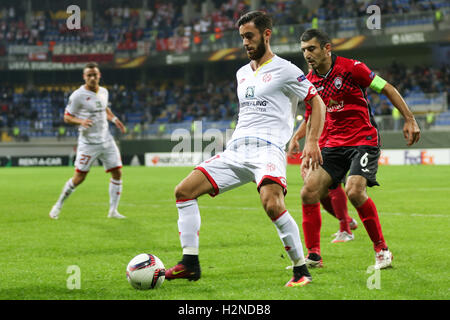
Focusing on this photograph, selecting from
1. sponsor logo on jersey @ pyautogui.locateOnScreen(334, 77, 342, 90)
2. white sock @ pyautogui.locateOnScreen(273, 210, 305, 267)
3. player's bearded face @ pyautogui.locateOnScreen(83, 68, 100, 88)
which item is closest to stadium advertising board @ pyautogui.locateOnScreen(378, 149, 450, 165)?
player's bearded face @ pyautogui.locateOnScreen(83, 68, 100, 88)

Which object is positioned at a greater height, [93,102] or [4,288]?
[93,102]

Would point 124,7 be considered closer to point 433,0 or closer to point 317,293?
point 433,0

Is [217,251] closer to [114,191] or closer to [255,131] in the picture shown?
[255,131]

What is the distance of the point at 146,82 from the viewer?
4753cm

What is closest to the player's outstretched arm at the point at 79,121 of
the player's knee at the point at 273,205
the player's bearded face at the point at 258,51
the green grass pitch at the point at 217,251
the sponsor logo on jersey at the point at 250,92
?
the green grass pitch at the point at 217,251

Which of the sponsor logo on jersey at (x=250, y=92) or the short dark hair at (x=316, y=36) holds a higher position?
the short dark hair at (x=316, y=36)

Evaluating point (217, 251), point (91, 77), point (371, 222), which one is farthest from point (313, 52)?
point (91, 77)

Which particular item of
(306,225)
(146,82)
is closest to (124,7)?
(146,82)

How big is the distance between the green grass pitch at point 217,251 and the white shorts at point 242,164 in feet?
2.69

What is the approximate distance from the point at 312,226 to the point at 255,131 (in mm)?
1344

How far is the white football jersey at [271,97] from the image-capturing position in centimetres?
→ 535

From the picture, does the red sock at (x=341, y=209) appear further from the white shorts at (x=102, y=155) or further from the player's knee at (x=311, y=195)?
the white shorts at (x=102, y=155)

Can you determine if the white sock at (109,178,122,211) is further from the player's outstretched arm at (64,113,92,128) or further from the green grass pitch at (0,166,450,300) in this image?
the player's outstretched arm at (64,113,92,128)
